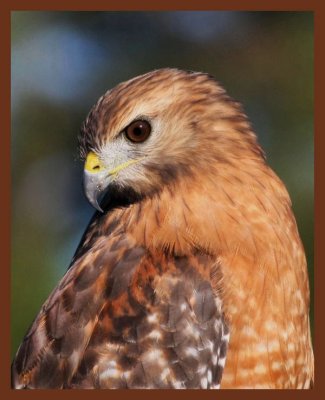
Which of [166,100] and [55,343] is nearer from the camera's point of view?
[55,343]

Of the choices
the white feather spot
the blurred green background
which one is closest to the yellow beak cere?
the blurred green background

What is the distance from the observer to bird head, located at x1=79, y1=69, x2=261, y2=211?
11.2 ft

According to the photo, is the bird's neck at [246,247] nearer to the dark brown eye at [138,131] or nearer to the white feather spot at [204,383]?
the white feather spot at [204,383]

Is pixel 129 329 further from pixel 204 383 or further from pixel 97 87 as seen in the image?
pixel 97 87

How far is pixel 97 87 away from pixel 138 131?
80cm

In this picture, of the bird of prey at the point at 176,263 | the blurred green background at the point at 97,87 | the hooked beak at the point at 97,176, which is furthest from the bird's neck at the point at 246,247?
the blurred green background at the point at 97,87

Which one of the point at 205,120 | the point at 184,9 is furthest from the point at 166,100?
the point at 184,9

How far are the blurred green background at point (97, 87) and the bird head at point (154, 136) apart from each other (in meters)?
0.32

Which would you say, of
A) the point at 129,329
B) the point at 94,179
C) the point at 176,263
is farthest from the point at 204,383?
the point at 94,179

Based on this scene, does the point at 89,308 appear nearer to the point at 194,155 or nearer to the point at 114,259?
the point at 114,259

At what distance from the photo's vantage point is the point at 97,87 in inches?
163

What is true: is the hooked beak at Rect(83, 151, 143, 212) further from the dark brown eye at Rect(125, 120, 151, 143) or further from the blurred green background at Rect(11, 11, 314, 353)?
the blurred green background at Rect(11, 11, 314, 353)

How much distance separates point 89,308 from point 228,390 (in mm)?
539

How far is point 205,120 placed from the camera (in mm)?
3510
